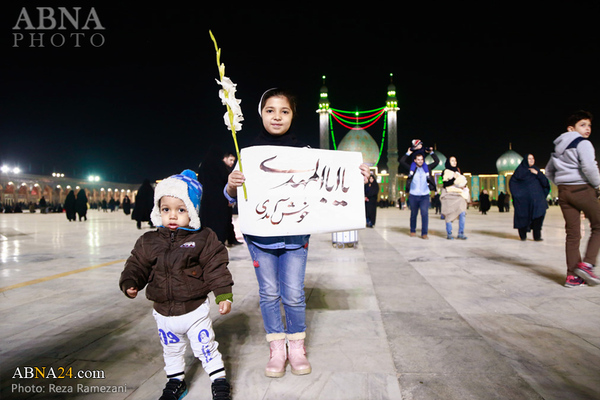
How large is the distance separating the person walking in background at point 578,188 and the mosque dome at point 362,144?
70859mm

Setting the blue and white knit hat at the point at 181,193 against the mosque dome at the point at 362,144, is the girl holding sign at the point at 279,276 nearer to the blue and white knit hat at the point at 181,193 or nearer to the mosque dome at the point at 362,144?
the blue and white knit hat at the point at 181,193

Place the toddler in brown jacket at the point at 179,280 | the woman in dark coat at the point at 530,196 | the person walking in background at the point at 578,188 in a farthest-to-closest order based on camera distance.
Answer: the woman in dark coat at the point at 530,196, the person walking in background at the point at 578,188, the toddler in brown jacket at the point at 179,280

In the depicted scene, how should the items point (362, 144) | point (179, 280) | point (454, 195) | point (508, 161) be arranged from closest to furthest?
point (179, 280), point (454, 195), point (362, 144), point (508, 161)

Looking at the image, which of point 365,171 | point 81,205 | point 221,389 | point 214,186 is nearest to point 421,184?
point 214,186

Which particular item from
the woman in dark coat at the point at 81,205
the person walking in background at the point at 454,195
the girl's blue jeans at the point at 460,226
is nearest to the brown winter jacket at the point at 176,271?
the girl's blue jeans at the point at 460,226

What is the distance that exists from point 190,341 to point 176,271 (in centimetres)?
34

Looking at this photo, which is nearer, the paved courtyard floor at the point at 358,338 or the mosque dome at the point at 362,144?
the paved courtyard floor at the point at 358,338

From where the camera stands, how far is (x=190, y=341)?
5.77 ft

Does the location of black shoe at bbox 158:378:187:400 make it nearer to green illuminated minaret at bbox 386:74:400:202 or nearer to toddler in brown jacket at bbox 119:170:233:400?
toddler in brown jacket at bbox 119:170:233:400

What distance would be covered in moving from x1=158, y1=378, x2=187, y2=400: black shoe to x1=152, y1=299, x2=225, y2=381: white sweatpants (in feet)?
0.13

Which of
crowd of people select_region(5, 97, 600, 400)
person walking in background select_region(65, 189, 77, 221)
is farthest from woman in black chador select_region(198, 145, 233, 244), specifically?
person walking in background select_region(65, 189, 77, 221)

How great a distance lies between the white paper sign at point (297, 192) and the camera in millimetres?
1981

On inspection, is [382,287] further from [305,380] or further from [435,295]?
[305,380]

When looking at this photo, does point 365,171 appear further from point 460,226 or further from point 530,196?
point 530,196
